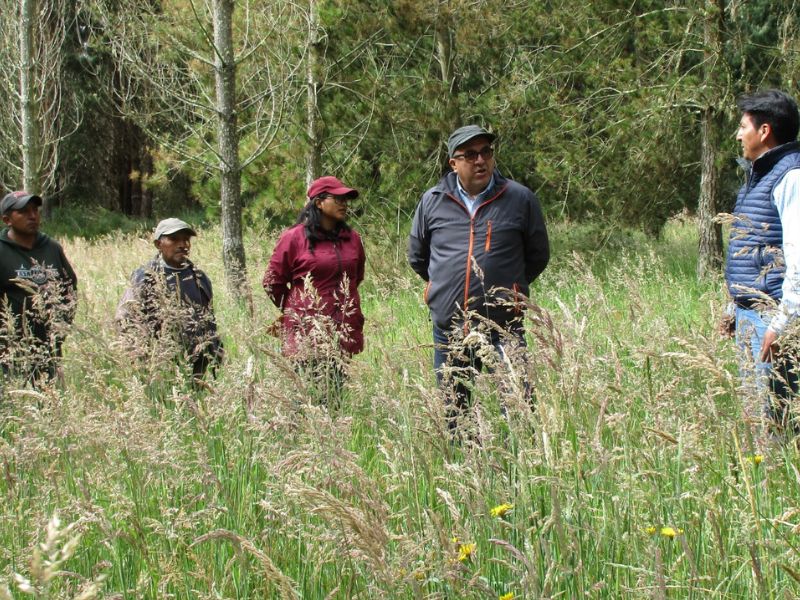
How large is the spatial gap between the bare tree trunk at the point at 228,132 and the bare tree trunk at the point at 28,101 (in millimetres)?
4132

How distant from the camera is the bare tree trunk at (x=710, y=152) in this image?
30.3 feet

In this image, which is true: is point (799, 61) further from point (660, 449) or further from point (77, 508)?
point (77, 508)

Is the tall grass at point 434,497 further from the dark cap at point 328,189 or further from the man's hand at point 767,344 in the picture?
the dark cap at point 328,189

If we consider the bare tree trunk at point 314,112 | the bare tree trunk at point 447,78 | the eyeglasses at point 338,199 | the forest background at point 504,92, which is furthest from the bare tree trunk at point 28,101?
the eyeglasses at point 338,199

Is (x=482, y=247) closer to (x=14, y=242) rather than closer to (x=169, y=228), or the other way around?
(x=169, y=228)

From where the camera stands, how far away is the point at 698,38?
32.8 ft

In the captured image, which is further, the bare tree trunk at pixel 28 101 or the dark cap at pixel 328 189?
the bare tree trunk at pixel 28 101

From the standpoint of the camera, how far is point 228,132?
7.95 m

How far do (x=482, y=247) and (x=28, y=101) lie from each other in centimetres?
913

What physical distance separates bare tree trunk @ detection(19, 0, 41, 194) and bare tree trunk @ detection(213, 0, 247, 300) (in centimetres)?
413

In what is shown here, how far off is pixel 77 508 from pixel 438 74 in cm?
954

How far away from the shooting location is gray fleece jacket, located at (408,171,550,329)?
13.4ft

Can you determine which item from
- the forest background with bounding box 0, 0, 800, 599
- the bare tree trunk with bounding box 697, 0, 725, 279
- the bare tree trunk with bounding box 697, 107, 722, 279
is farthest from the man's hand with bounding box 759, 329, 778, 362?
the bare tree trunk with bounding box 697, 107, 722, 279

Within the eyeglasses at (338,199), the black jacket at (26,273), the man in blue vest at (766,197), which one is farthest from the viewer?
the black jacket at (26,273)
